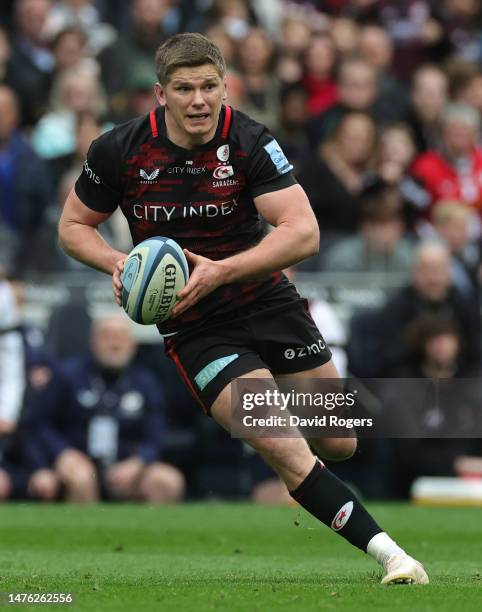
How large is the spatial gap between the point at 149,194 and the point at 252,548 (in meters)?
3.19

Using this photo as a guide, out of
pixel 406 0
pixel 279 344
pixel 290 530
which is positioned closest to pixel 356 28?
pixel 406 0

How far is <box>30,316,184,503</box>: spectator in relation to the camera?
12992 mm

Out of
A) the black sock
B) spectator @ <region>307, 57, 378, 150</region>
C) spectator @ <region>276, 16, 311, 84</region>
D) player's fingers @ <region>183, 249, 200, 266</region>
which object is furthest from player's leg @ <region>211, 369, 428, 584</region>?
spectator @ <region>276, 16, 311, 84</region>

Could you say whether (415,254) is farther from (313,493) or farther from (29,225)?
(313,493)

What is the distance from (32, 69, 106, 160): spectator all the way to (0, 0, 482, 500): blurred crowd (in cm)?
2

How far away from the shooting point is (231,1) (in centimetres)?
1756

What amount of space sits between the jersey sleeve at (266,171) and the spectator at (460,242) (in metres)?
7.06

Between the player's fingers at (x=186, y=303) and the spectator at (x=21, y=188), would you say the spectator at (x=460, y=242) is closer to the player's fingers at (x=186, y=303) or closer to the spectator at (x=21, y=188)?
the spectator at (x=21, y=188)

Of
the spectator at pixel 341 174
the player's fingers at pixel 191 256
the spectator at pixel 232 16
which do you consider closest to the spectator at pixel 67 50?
the spectator at pixel 232 16

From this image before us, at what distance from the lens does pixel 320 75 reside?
16.8 meters

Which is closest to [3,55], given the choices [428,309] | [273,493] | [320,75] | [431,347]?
[320,75]

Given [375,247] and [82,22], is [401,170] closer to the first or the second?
[375,247]

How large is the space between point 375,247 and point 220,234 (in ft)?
22.5

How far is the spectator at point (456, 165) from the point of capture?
1537 cm
